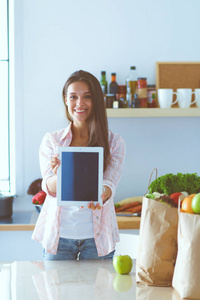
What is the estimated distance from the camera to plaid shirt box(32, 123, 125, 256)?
1.95m

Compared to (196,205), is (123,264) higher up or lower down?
lower down

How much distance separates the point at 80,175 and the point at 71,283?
1.19ft

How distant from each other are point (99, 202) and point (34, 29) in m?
1.95

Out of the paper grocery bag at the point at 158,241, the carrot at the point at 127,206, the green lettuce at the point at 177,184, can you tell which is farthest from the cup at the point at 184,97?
the paper grocery bag at the point at 158,241

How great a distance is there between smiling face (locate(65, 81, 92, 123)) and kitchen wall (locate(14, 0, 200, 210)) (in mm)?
1310

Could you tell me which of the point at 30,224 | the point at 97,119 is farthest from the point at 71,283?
the point at 30,224

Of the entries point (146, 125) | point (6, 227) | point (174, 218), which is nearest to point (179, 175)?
point (174, 218)

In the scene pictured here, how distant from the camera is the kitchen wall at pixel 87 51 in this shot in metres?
3.30

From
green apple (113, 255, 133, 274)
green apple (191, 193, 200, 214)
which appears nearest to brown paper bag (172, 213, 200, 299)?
green apple (191, 193, 200, 214)

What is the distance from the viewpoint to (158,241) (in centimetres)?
140

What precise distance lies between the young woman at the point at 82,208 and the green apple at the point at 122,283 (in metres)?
0.39

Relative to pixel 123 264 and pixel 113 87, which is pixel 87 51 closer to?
pixel 113 87

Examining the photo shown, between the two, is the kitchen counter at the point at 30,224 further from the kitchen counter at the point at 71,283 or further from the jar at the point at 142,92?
the kitchen counter at the point at 71,283

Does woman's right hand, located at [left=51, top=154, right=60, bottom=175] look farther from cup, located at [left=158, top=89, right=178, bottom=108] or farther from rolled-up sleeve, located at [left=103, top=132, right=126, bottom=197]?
cup, located at [left=158, top=89, right=178, bottom=108]
